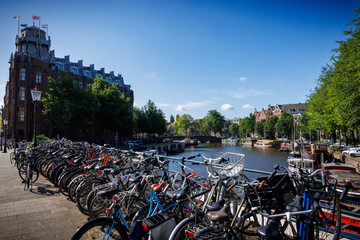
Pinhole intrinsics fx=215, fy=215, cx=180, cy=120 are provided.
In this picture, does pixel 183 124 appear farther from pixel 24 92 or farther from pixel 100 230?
pixel 100 230

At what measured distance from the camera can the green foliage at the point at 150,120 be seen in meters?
48.3

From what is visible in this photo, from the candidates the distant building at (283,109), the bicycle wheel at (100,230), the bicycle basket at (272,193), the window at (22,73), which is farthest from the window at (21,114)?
the distant building at (283,109)

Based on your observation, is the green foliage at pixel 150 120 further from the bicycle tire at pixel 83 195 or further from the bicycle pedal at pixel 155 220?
the bicycle pedal at pixel 155 220

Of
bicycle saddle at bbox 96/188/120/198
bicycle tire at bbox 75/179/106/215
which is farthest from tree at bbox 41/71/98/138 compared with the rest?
bicycle saddle at bbox 96/188/120/198

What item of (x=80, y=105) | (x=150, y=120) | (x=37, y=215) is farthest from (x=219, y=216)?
(x=150, y=120)

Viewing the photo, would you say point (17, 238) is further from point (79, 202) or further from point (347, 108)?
point (347, 108)

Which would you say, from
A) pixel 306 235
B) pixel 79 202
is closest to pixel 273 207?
pixel 306 235

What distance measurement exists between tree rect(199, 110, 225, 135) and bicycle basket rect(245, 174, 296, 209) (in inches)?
4247

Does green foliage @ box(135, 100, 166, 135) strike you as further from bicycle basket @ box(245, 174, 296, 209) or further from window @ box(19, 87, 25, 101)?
Result: bicycle basket @ box(245, 174, 296, 209)

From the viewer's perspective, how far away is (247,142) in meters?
74.4

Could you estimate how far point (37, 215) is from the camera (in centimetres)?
475

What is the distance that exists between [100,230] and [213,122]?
109342 millimetres

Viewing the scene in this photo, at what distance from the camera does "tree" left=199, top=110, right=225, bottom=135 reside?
110438mm

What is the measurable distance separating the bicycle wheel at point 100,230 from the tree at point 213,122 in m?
109
